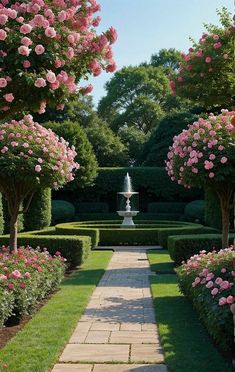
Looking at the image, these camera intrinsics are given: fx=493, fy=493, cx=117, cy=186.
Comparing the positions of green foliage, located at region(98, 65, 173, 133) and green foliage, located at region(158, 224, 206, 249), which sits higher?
green foliage, located at region(98, 65, 173, 133)

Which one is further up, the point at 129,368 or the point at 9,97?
the point at 9,97

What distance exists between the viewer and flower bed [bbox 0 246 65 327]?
5835 millimetres

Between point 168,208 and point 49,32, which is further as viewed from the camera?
point 168,208

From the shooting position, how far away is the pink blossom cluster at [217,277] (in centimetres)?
505

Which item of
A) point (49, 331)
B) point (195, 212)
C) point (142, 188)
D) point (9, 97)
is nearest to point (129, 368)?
point (49, 331)

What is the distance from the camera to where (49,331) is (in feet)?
19.2

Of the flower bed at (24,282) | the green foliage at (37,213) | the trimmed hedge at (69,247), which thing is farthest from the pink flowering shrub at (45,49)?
the green foliage at (37,213)

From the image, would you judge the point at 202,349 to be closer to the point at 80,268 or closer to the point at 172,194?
the point at 80,268

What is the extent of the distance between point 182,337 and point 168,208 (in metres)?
21.8

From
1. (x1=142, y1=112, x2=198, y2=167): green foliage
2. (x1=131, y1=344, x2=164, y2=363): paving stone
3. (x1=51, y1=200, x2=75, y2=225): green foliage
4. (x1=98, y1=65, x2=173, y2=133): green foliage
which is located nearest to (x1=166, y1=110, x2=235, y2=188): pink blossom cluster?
(x1=131, y1=344, x2=164, y2=363): paving stone

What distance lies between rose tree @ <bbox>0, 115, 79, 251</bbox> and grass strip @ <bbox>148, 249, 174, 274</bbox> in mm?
3513

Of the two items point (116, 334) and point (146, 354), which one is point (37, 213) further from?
point (146, 354)

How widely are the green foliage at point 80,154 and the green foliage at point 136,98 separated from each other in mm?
16242

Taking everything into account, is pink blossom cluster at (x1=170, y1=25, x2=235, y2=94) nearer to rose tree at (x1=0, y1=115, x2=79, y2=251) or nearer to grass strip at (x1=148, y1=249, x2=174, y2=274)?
rose tree at (x1=0, y1=115, x2=79, y2=251)
